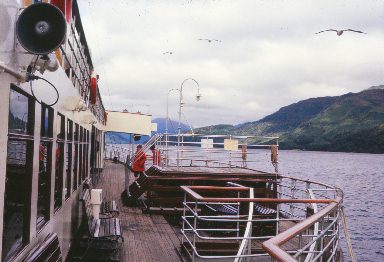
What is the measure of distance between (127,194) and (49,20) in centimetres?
1143

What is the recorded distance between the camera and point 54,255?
4906mm

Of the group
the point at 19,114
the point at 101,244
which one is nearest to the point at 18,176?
the point at 19,114

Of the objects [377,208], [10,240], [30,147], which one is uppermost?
[30,147]

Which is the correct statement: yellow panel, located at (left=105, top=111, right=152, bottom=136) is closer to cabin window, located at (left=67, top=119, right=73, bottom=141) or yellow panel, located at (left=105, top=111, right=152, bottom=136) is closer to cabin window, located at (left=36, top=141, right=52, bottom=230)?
cabin window, located at (left=67, top=119, right=73, bottom=141)

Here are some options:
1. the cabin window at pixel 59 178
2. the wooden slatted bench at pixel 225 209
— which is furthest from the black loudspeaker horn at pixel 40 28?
the wooden slatted bench at pixel 225 209

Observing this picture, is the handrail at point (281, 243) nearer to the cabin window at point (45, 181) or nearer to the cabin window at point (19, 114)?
the cabin window at point (19, 114)

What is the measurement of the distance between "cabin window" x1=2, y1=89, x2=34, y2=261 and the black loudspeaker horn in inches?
16.0

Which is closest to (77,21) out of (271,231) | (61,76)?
(61,76)

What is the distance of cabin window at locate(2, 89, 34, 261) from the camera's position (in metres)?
3.43

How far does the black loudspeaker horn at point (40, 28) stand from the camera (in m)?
3.21

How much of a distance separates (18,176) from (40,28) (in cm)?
136

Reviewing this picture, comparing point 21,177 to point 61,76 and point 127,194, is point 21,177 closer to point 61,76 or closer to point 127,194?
point 61,76

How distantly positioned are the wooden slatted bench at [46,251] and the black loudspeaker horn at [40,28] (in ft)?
5.95

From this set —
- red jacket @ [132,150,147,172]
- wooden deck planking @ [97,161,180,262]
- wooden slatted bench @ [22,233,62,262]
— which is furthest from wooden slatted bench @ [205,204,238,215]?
wooden slatted bench @ [22,233,62,262]
